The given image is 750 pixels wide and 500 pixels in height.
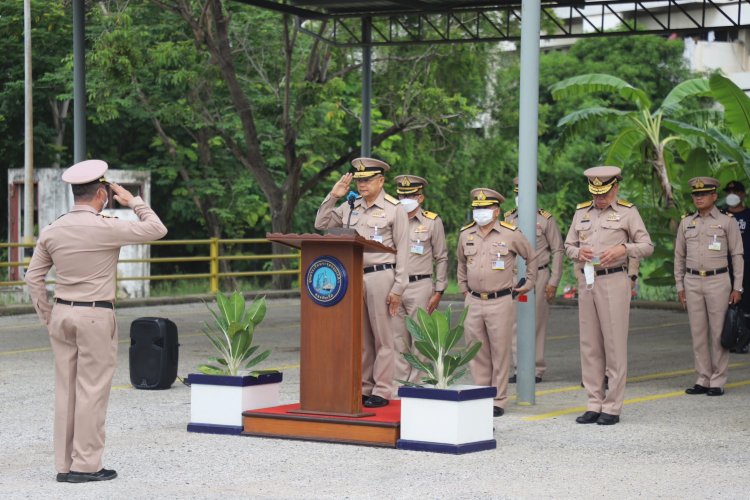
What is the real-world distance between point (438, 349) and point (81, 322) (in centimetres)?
273

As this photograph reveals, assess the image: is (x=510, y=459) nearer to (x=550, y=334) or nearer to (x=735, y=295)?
(x=735, y=295)

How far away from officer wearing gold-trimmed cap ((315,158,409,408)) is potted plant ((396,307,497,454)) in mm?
1115

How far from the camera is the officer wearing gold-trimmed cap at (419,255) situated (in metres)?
Result: 12.9

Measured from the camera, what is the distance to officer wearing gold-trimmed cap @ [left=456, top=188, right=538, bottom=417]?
11844mm

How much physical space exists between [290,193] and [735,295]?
57.0 feet

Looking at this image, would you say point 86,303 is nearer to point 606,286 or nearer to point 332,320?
point 332,320

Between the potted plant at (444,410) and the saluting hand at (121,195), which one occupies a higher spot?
the saluting hand at (121,195)

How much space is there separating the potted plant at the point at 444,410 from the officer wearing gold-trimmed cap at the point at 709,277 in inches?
164

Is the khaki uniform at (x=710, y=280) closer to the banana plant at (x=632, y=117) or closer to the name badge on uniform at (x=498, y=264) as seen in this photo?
the name badge on uniform at (x=498, y=264)

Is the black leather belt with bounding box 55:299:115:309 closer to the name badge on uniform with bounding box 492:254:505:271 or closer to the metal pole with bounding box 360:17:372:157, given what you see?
the name badge on uniform with bounding box 492:254:505:271

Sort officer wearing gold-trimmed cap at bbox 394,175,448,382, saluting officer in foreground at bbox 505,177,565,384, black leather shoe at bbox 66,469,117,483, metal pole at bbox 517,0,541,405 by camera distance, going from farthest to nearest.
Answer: saluting officer in foreground at bbox 505,177,565,384
officer wearing gold-trimmed cap at bbox 394,175,448,382
metal pole at bbox 517,0,541,405
black leather shoe at bbox 66,469,117,483

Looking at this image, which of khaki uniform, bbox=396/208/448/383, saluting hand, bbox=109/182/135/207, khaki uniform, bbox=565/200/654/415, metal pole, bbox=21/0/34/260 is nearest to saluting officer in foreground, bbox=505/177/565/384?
khaki uniform, bbox=396/208/448/383

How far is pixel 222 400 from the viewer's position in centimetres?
1072

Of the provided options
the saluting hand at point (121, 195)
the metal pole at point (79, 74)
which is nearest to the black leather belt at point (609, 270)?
the saluting hand at point (121, 195)
